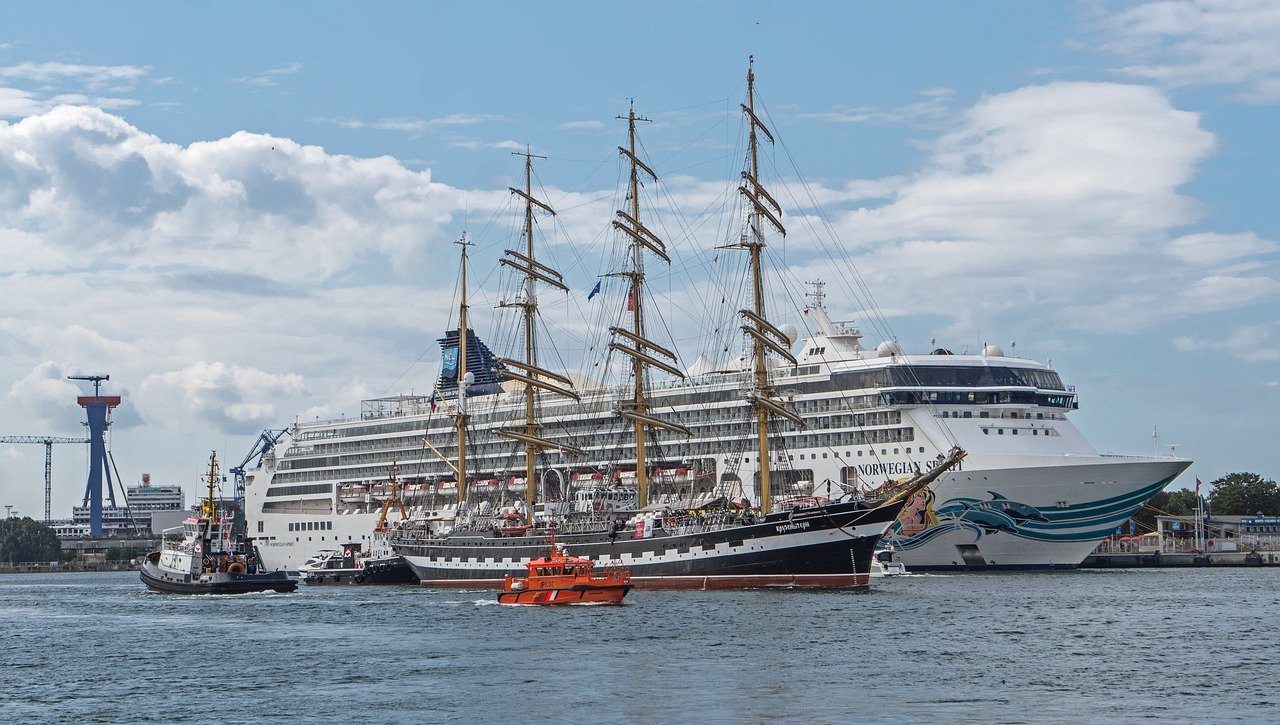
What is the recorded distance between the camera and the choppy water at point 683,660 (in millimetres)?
36219

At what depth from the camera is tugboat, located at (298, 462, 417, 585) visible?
4119 inches

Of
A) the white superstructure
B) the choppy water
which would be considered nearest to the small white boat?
the white superstructure

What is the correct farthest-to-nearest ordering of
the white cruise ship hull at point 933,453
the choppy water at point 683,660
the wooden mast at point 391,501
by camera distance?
the wooden mast at point 391,501
the white cruise ship hull at point 933,453
the choppy water at point 683,660

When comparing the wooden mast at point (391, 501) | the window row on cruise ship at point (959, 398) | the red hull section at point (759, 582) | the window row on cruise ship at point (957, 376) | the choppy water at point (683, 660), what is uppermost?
the window row on cruise ship at point (957, 376)

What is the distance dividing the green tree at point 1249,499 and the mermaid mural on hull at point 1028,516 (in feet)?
270

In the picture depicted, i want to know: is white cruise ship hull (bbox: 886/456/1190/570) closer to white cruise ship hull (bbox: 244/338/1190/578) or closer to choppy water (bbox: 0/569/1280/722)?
white cruise ship hull (bbox: 244/338/1190/578)

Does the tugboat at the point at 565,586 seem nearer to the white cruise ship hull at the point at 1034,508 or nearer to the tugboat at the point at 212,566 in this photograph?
the tugboat at the point at 212,566

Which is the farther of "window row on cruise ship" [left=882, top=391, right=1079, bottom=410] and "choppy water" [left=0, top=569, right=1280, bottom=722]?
"window row on cruise ship" [left=882, top=391, right=1079, bottom=410]

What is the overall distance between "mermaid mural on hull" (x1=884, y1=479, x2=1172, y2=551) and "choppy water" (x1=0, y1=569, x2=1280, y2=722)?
12.8m

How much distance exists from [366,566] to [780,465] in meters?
33.4

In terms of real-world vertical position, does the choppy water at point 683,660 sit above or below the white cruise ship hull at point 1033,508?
below

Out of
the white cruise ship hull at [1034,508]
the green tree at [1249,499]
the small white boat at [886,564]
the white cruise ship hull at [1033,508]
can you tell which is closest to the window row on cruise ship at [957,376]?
the white cruise ship hull at [1033,508]

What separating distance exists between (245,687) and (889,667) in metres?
18.3

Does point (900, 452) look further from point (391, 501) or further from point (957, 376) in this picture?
point (391, 501)
